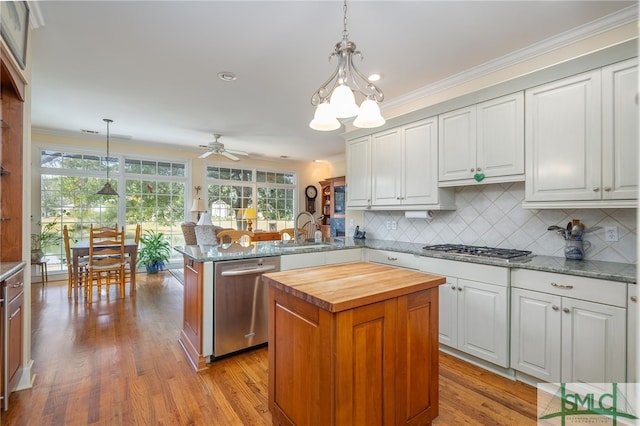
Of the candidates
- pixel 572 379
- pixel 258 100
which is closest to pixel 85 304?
pixel 258 100

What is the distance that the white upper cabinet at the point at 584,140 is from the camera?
1.86m

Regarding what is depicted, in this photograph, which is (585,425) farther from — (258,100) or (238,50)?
(258,100)

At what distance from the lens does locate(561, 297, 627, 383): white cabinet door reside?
1.72m

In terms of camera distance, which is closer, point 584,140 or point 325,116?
point 325,116

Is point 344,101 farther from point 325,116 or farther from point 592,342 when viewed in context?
point 592,342

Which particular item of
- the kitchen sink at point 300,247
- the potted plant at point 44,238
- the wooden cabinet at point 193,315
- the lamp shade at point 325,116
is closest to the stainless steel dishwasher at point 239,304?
the wooden cabinet at point 193,315

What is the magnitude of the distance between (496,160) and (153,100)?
3.78 metres

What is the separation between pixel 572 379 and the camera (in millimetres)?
1896

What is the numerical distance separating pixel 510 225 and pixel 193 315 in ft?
9.40

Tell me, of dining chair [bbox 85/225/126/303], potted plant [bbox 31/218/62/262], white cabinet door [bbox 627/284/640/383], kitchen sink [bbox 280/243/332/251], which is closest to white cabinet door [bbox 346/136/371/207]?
kitchen sink [bbox 280/243/332/251]

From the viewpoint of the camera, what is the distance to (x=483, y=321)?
7.55 ft

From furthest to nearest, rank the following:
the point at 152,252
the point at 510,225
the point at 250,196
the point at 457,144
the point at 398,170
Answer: the point at 250,196
the point at 152,252
the point at 398,170
the point at 457,144
the point at 510,225

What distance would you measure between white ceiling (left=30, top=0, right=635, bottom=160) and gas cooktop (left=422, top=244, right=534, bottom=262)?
1.65 meters

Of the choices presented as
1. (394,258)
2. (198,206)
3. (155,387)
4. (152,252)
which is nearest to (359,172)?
(394,258)
